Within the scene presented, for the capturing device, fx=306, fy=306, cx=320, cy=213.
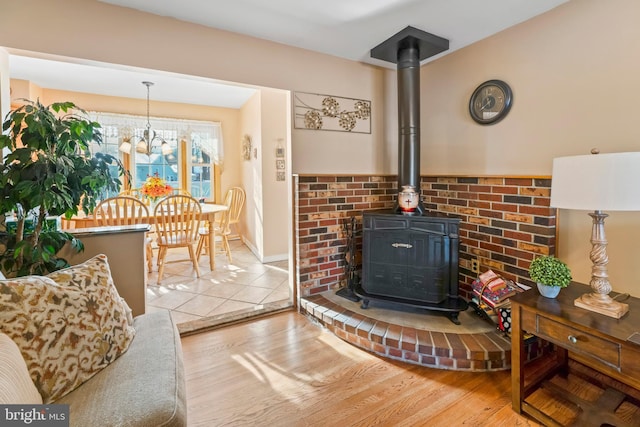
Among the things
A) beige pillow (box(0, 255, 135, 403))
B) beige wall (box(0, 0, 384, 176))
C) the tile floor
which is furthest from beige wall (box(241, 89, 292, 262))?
beige pillow (box(0, 255, 135, 403))

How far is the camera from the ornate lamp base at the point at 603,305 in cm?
136

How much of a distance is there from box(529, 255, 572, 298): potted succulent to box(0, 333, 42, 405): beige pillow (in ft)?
6.91

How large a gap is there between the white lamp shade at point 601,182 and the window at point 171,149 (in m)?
4.85

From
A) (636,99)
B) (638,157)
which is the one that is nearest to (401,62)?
(636,99)

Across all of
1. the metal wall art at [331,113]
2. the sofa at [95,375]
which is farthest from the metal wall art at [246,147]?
the sofa at [95,375]

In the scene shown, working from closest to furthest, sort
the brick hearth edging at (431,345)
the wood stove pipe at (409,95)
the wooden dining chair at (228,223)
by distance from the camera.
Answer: the brick hearth edging at (431,345) < the wood stove pipe at (409,95) < the wooden dining chair at (228,223)

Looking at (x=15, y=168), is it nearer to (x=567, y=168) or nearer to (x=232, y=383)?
(x=232, y=383)

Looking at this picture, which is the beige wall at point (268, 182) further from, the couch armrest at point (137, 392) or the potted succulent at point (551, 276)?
the potted succulent at point (551, 276)

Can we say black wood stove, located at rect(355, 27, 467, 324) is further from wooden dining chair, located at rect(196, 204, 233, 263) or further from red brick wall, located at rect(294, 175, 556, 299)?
wooden dining chair, located at rect(196, 204, 233, 263)

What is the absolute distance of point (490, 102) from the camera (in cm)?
234

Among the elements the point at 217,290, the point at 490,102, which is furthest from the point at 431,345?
the point at 217,290

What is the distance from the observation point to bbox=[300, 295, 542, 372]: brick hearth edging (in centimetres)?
184

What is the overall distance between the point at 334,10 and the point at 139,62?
133cm

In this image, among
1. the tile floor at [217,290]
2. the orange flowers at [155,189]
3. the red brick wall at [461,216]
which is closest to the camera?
the red brick wall at [461,216]
